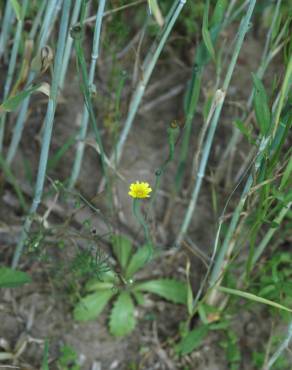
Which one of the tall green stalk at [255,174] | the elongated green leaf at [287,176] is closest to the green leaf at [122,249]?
the tall green stalk at [255,174]

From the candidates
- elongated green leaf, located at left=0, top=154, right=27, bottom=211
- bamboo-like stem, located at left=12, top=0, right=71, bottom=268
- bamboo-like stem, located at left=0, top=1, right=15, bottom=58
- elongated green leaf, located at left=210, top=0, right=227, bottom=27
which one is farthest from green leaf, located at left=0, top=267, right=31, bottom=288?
elongated green leaf, located at left=210, top=0, right=227, bottom=27

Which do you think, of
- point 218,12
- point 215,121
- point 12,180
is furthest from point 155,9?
point 12,180

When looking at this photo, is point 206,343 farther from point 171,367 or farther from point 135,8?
point 135,8

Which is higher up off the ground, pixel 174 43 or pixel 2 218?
pixel 174 43

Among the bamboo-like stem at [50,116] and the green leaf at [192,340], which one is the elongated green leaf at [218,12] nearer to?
the bamboo-like stem at [50,116]

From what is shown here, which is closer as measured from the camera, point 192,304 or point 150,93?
point 192,304

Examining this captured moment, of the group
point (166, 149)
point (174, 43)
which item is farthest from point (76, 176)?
point (174, 43)

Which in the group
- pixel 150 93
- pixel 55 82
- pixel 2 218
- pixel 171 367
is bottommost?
pixel 171 367
